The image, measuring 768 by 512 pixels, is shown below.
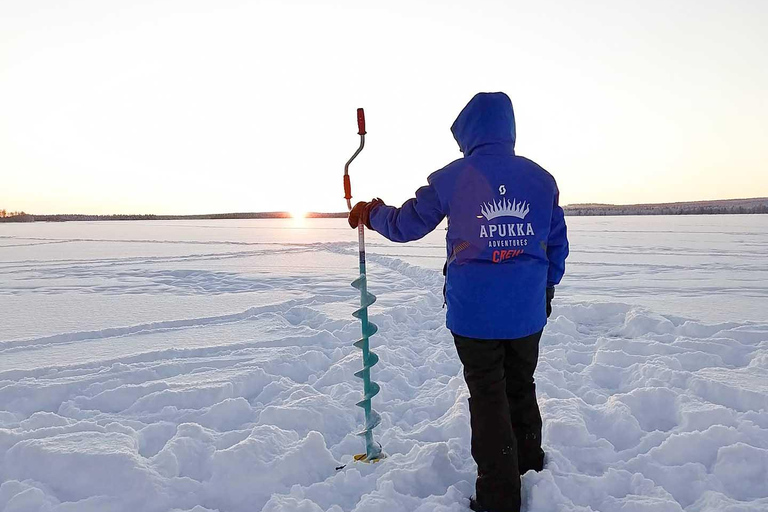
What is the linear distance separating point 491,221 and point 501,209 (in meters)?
0.07

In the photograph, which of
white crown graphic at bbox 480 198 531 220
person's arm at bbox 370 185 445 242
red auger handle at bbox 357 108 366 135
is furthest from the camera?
red auger handle at bbox 357 108 366 135

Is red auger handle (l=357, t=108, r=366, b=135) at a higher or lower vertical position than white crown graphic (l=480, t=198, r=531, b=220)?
higher

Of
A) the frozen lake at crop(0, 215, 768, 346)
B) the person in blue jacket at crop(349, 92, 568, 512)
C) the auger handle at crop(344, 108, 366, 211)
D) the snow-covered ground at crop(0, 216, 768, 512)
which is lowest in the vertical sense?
the snow-covered ground at crop(0, 216, 768, 512)

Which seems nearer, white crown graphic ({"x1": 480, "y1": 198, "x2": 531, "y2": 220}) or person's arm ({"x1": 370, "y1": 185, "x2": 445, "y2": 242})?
white crown graphic ({"x1": 480, "y1": 198, "x2": 531, "y2": 220})

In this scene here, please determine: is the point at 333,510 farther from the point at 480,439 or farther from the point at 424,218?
the point at 424,218

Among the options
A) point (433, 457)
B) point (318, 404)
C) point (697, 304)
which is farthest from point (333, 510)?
point (697, 304)

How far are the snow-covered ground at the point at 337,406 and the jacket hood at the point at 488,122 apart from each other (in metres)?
1.74

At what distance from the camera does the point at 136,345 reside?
4.99 meters

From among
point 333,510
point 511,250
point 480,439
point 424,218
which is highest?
point 424,218

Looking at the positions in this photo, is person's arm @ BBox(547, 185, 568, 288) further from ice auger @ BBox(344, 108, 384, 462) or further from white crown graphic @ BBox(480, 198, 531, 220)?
ice auger @ BBox(344, 108, 384, 462)

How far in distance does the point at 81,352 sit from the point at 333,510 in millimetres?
3715

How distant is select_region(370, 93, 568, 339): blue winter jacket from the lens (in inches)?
87.6

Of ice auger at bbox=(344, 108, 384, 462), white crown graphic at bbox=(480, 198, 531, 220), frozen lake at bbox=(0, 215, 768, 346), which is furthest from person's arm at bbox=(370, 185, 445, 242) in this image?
frozen lake at bbox=(0, 215, 768, 346)

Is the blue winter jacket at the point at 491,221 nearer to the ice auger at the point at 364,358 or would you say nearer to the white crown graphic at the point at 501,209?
the white crown graphic at the point at 501,209
